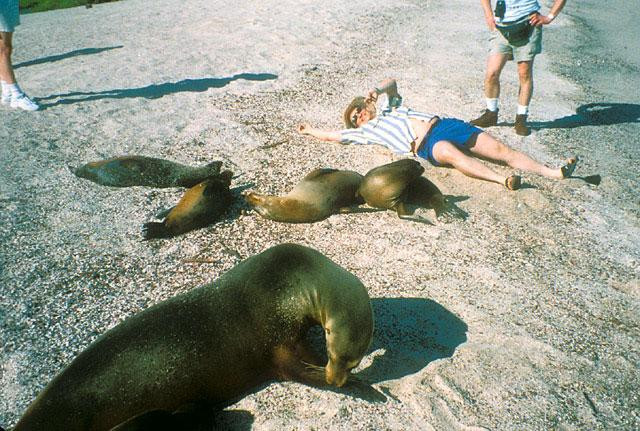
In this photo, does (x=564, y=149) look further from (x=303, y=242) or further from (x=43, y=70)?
(x=43, y=70)

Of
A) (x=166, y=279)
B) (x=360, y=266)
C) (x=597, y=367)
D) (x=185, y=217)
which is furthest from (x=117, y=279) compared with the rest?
(x=597, y=367)

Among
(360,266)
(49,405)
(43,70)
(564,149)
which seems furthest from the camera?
(43,70)

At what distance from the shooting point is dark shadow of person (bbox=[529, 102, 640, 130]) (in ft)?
21.3

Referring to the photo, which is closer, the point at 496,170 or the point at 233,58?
the point at 496,170

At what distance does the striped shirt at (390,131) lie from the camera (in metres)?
5.25

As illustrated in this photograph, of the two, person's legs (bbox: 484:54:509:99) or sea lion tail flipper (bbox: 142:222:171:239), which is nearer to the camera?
sea lion tail flipper (bbox: 142:222:171:239)

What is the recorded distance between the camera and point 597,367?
9.57 feet

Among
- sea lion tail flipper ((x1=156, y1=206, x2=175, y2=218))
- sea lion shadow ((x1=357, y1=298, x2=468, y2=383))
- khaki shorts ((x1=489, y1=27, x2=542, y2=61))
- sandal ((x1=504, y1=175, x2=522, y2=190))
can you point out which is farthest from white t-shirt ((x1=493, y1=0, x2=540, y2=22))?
sea lion tail flipper ((x1=156, y1=206, x2=175, y2=218))

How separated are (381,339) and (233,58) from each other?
6.92 meters

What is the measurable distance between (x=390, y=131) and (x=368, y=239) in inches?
67.4

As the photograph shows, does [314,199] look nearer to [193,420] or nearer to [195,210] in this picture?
[195,210]

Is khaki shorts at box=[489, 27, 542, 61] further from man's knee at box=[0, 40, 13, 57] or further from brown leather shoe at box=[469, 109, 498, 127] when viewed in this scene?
man's knee at box=[0, 40, 13, 57]

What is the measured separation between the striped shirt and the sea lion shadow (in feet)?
7.58

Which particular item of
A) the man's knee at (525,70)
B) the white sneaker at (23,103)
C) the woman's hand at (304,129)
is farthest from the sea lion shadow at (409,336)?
the white sneaker at (23,103)
